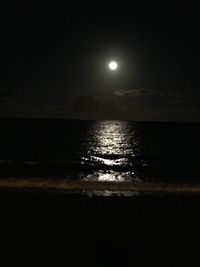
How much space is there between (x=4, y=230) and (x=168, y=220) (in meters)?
8.70

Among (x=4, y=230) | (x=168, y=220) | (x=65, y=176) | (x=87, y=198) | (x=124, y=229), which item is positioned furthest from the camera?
(x=65, y=176)

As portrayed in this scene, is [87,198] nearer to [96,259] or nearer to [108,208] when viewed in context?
[108,208]

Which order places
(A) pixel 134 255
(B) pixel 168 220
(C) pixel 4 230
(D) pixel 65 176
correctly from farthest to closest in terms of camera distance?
(D) pixel 65 176
(B) pixel 168 220
(C) pixel 4 230
(A) pixel 134 255

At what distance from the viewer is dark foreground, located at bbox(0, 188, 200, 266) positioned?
12.9 meters

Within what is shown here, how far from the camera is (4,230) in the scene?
52.1 ft

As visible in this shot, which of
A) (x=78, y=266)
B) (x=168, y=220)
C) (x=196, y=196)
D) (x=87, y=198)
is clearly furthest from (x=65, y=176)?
(x=78, y=266)

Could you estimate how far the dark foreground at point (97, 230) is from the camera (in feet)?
42.4

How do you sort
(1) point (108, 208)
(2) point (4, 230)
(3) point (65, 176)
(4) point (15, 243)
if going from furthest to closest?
1. (3) point (65, 176)
2. (1) point (108, 208)
3. (2) point (4, 230)
4. (4) point (15, 243)

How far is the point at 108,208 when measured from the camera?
2111 cm

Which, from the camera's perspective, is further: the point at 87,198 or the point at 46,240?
the point at 87,198

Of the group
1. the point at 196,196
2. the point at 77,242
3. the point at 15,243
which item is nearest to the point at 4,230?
the point at 15,243

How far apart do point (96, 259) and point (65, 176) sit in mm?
26324

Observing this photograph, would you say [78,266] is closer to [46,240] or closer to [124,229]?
[46,240]

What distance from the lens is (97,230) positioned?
16547mm
